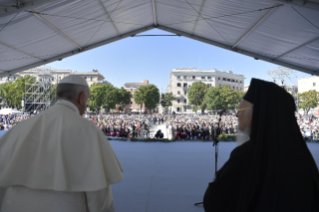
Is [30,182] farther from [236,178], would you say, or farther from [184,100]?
[184,100]

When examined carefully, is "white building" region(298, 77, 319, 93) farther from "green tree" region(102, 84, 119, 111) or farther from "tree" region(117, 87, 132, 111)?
"green tree" region(102, 84, 119, 111)

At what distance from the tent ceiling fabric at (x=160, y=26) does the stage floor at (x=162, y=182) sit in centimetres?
482

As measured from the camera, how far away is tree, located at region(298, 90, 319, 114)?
45.2 metres

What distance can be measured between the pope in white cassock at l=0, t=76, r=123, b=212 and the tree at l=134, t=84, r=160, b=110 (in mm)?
61765

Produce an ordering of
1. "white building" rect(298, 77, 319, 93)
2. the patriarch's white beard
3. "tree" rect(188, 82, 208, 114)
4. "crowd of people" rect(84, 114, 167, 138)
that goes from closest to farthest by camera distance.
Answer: the patriarch's white beard < "crowd of people" rect(84, 114, 167, 138) < "white building" rect(298, 77, 319, 93) < "tree" rect(188, 82, 208, 114)

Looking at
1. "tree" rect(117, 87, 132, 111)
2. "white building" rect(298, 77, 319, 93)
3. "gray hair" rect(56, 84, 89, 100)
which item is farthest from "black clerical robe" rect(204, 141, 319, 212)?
"tree" rect(117, 87, 132, 111)

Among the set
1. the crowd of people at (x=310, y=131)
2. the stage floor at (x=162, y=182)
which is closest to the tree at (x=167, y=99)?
the crowd of people at (x=310, y=131)

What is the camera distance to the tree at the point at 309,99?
4522cm

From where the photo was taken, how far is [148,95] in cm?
6338

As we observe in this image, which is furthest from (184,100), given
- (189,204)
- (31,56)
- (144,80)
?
(189,204)

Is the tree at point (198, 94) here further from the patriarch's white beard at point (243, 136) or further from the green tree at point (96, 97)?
the patriarch's white beard at point (243, 136)

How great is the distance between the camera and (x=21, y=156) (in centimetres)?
134

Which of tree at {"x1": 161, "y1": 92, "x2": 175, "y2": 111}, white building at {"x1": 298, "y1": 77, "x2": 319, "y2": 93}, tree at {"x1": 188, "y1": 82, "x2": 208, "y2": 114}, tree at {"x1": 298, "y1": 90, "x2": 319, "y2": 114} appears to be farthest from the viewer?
tree at {"x1": 161, "y1": 92, "x2": 175, "y2": 111}

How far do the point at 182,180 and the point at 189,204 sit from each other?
3.85ft
